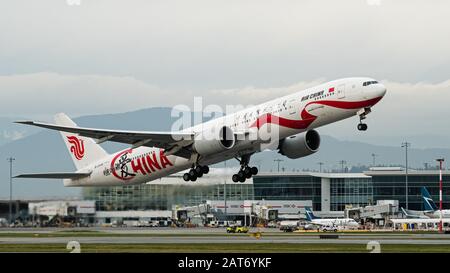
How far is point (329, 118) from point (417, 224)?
52.9 metres

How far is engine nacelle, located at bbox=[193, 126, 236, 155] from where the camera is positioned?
55688 mm

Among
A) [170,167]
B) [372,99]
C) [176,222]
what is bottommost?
[176,222]

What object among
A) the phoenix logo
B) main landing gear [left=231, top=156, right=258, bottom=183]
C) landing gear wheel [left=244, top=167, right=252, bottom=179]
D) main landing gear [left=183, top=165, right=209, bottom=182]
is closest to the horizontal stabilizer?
the phoenix logo

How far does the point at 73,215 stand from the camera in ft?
234

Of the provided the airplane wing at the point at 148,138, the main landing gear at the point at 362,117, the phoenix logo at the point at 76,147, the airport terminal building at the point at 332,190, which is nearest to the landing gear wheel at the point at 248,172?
the airplane wing at the point at 148,138

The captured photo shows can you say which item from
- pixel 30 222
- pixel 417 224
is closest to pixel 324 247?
pixel 30 222

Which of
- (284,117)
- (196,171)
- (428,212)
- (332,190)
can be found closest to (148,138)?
(196,171)

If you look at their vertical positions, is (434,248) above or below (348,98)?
below

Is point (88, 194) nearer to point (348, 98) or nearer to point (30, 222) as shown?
point (30, 222)

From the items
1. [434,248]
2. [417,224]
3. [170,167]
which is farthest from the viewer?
[417,224]

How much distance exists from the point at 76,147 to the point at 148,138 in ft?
54.4

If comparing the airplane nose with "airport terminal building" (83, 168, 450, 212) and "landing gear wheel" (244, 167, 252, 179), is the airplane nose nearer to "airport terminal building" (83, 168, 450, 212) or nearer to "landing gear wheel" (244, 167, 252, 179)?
"landing gear wheel" (244, 167, 252, 179)

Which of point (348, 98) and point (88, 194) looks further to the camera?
point (88, 194)
